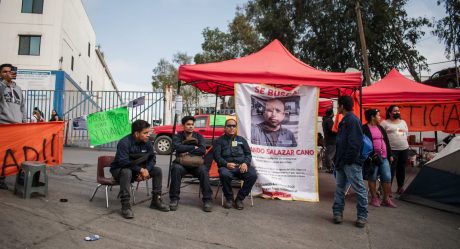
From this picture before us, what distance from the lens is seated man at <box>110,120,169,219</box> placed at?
4.99 m

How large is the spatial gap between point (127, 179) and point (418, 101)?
7.51m

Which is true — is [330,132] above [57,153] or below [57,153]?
above

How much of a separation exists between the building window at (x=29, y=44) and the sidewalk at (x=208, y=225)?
17.6 m

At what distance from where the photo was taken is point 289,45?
21.7 m

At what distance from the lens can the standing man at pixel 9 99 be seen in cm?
551

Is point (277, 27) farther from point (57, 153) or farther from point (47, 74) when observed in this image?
point (57, 153)

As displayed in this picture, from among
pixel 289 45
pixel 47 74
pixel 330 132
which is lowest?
pixel 330 132

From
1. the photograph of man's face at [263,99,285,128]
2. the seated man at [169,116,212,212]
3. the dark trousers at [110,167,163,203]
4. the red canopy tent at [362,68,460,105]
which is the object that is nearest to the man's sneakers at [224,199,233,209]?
the seated man at [169,116,212,212]

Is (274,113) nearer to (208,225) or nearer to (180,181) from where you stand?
(180,181)

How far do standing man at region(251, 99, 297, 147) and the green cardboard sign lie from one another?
7519mm

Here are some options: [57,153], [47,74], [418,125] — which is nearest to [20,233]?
[57,153]

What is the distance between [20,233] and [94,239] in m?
0.76

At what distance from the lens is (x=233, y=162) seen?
5.89 meters

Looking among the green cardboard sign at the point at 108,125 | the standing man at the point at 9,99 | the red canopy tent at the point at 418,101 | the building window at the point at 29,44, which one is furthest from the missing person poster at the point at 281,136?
the building window at the point at 29,44
